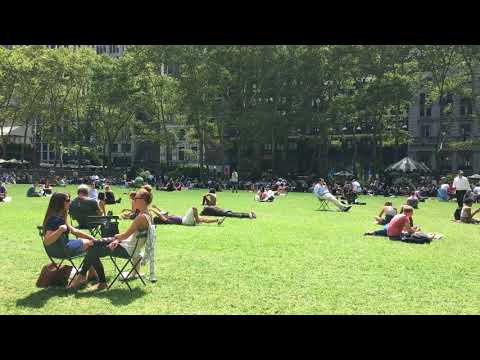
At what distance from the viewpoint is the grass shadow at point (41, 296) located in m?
7.25

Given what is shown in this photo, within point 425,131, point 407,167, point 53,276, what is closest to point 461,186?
point 53,276

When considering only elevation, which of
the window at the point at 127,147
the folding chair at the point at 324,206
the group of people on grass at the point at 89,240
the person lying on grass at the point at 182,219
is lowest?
the folding chair at the point at 324,206

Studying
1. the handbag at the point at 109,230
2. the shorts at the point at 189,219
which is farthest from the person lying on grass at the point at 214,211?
the handbag at the point at 109,230

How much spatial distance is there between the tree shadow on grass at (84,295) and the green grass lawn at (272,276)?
0.01 metres

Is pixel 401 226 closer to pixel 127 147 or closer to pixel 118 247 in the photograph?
pixel 118 247

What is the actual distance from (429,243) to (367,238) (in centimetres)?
160

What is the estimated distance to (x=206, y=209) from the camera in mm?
18484

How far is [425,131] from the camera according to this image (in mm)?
67500

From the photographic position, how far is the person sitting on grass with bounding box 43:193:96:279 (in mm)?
7926

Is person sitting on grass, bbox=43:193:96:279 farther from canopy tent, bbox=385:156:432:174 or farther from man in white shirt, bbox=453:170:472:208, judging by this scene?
canopy tent, bbox=385:156:432:174

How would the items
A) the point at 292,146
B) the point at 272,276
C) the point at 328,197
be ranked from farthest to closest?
1. the point at 292,146
2. the point at 328,197
3. the point at 272,276

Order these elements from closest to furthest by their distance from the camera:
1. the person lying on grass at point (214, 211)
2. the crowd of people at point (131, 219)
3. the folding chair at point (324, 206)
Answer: the crowd of people at point (131, 219) < the person lying on grass at point (214, 211) < the folding chair at point (324, 206)

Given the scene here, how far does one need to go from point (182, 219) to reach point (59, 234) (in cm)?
907

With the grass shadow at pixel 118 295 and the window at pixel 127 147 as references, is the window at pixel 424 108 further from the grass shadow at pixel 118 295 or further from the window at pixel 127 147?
the grass shadow at pixel 118 295
